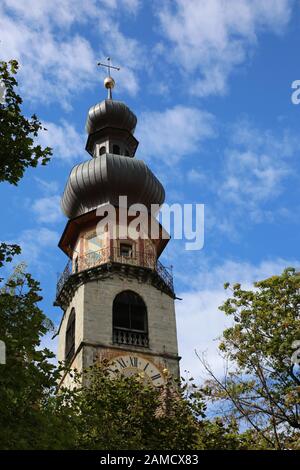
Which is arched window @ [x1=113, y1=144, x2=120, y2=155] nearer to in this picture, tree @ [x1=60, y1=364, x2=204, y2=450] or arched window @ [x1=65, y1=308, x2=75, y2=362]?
arched window @ [x1=65, y1=308, x2=75, y2=362]

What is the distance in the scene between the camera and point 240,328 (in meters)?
19.5

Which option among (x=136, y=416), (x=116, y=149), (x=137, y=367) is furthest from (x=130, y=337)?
(x=116, y=149)

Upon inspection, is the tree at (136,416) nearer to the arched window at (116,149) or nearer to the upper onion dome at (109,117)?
the arched window at (116,149)

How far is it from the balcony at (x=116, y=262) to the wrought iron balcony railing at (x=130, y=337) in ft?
10.7

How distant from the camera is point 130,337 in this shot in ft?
102

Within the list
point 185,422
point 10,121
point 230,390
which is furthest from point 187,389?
point 10,121

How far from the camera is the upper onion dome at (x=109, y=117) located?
41438 millimetres

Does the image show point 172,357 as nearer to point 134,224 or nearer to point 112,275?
point 112,275

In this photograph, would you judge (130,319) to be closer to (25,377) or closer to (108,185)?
(108,185)

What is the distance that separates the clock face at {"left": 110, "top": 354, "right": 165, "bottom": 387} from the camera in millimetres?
29578

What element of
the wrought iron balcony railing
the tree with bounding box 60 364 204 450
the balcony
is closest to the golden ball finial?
the balcony

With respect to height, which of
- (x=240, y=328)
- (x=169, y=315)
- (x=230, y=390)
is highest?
(x=169, y=315)

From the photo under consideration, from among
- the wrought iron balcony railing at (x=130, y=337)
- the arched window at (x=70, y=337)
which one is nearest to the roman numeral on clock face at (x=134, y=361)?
the wrought iron balcony railing at (x=130, y=337)

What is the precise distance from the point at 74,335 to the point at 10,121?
59.4ft
